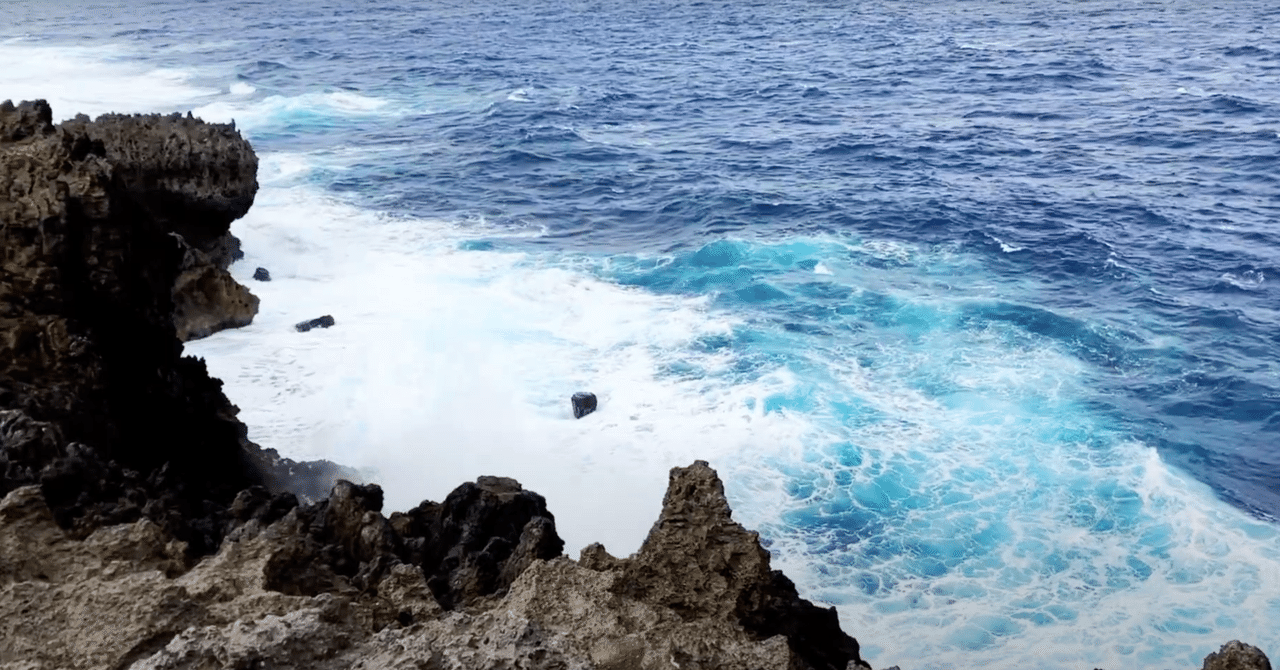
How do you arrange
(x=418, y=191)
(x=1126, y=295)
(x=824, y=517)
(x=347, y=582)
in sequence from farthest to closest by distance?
(x=418, y=191)
(x=1126, y=295)
(x=824, y=517)
(x=347, y=582)

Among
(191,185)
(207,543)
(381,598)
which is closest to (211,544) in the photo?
(207,543)

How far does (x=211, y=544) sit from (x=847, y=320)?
16.5 meters

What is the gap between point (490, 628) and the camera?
283 inches

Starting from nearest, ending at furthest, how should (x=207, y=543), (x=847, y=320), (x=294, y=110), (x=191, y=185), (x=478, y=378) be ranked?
1. (x=207, y=543)
2. (x=478, y=378)
3. (x=191, y=185)
4. (x=847, y=320)
5. (x=294, y=110)

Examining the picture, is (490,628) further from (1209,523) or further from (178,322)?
(178,322)

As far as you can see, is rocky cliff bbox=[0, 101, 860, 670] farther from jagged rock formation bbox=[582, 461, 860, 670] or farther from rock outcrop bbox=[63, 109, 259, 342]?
rock outcrop bbox=[63, 109, 259, 342]

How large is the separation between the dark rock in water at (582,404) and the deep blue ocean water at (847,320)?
0.23 metres

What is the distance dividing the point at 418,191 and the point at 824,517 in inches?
833

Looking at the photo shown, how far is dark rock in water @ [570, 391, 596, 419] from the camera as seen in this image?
1958cm

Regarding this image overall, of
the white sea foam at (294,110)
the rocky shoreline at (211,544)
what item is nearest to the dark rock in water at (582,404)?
the rocky shoreline at (211,544)

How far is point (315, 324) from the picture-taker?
75.4 ft

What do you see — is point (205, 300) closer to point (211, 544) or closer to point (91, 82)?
point (211, 544)

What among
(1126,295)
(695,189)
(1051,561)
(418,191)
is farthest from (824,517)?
(418,191)

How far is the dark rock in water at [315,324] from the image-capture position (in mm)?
22875
